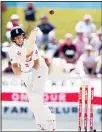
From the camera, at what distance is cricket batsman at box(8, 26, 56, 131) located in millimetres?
4449

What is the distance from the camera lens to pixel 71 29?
A: 8.79 metres

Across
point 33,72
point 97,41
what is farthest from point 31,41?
point 97,41

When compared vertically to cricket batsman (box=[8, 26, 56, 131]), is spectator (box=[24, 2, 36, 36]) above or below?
above

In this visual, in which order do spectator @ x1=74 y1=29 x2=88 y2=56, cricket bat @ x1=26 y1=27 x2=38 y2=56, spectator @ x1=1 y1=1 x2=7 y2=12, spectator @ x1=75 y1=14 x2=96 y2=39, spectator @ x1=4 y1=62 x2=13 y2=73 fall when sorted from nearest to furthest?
cricket bat @ x1=26 y1=27 x2=38 y2=56, spectator @ x1=4 y1=62 x2=13 y2=73, spectator @ x1=1 y1=1 x2=7 y2=12, spectator @ x1=74 y1=29 x2=88 y2=56, spectator @ x1=75 y1=14 x2=96 y2=39

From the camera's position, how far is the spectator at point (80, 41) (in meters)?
8.40

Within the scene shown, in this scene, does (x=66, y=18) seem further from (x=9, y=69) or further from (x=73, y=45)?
(x=9, y=69)

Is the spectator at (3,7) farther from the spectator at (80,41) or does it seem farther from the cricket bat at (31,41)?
the cricket bat at (31,41)

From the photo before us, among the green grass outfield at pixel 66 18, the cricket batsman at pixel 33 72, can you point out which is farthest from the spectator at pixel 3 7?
the cricket batsman at pixel 33 72

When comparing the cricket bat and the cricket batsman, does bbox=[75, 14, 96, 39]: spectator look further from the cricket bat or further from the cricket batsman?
the cricket bat

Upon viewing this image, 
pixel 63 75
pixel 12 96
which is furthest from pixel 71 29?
pixel 12 96

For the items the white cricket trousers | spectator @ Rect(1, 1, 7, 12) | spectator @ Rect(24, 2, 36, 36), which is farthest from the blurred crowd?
the white cricket trousers

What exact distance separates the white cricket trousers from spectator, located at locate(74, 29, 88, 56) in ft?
12.7

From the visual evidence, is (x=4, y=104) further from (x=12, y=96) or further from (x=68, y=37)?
(x=68, y=37)

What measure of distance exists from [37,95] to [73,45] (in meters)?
3.88
